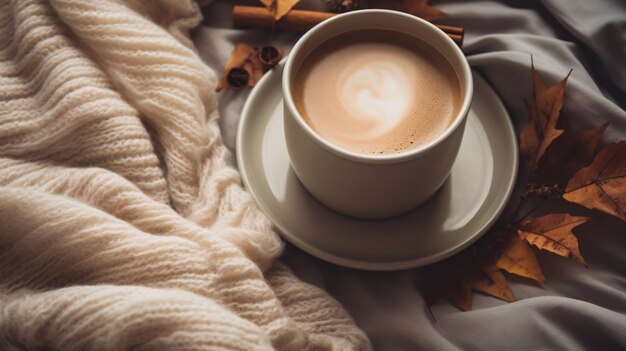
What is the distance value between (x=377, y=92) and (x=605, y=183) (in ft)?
1.09

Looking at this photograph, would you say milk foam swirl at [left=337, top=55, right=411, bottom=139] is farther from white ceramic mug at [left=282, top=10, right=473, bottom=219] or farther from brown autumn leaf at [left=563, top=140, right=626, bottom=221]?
brown autumn leaf at [left=563, top=140, right=626, bottom=221]

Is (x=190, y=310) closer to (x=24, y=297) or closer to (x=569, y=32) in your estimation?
(x=24, y=297)

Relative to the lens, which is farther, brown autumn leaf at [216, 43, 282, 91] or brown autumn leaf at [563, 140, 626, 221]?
brown autumn leaf at [216, 43, 282, 91]

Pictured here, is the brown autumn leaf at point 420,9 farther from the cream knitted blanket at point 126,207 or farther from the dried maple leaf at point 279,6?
the cream knitted blanket at point 126,207

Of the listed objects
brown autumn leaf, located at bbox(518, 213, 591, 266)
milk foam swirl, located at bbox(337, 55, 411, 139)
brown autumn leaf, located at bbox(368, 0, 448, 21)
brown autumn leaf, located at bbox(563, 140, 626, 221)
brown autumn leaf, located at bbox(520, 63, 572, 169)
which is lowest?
brown autumn leaf, located at bbox(518, 213, 591, 266)

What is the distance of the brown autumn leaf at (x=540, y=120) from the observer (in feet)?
2.74

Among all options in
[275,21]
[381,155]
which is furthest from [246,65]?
[381,155]

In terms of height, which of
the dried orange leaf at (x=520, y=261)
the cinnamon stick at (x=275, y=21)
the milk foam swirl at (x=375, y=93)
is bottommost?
the dried orange leaf at (x=520, y=261)

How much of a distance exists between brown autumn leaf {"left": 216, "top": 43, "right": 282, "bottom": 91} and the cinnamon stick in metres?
0.05

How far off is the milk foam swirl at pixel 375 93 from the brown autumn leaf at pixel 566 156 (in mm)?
224

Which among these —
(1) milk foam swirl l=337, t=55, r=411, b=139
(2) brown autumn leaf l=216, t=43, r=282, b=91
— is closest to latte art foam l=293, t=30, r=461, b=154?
(1) milk foam swirl l=337, t=55, r=411, b=139

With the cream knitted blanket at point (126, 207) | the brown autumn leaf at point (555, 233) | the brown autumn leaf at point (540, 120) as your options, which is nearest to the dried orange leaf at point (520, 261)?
the brown autumn leaf at point (555, 233)

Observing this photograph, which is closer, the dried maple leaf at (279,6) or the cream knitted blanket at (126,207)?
the cream knitted blanket at (126,207)

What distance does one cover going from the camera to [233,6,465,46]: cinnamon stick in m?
0.98
